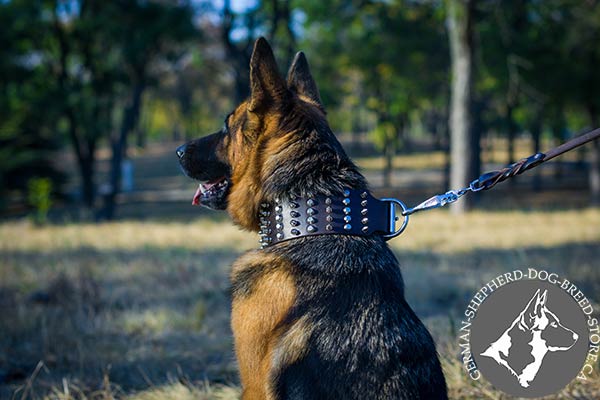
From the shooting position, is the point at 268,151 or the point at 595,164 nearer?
the point at 268,151

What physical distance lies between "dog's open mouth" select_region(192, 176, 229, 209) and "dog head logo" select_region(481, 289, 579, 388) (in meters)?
1.77

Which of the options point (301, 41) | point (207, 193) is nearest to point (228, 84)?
point (301, 41)

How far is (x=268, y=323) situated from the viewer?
7.80ft

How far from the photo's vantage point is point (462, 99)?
1518cm

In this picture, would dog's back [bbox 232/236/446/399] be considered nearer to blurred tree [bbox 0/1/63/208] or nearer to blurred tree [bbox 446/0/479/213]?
blurred tree [bbox 446/0/479/213]

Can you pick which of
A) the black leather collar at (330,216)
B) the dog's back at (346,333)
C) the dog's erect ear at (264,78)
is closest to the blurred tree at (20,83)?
the dog's erect ear at (264,78)

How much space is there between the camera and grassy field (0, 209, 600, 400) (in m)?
4.11

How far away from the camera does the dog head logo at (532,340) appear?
319 centimetres

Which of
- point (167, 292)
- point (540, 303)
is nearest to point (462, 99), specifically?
point (167, 292)

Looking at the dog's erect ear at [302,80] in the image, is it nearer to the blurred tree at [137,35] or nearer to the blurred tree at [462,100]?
the blurred tree at [462,100]
